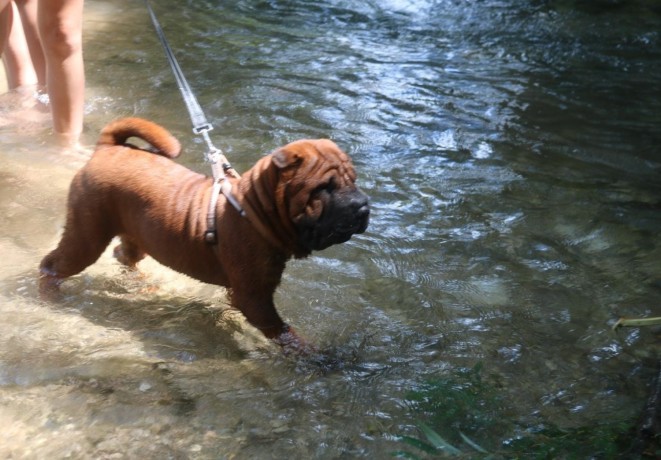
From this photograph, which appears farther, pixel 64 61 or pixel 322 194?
pixel 64 61

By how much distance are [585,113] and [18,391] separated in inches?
192

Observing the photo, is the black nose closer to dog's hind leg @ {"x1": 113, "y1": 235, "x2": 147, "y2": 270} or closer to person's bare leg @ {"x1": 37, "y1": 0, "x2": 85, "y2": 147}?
dog's hind leg @ {"x1": 113, "y1": 235, "x2": 147, "y2": 270}

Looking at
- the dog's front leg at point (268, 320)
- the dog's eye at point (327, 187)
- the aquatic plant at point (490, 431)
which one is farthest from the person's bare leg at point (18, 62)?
the aquatic plant at point (490, 431)

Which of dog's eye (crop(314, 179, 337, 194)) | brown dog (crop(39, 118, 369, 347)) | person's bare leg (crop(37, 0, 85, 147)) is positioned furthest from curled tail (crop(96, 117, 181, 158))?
person's bare leg (crop(37, 0, 85, 147))

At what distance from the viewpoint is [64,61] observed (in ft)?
15.0

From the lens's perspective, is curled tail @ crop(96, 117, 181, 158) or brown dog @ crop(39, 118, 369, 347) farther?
curled tail @ crop(96, 117, 181, 158)

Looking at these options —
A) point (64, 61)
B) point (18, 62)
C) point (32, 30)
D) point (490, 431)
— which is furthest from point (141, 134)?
point (18, 62)

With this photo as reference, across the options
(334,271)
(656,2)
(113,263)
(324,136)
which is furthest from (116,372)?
(656,2)

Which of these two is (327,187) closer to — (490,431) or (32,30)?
(490,431)

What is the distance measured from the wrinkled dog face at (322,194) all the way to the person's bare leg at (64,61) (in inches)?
91.5

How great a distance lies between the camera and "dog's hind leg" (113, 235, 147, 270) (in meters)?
3.65

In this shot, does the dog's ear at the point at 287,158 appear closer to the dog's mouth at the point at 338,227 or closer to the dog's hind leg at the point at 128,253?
the dog's mouth at the point at 338,227

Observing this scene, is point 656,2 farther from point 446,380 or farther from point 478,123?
point 446,380

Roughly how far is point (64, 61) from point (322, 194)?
2.61 m
